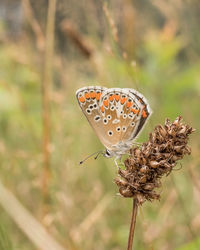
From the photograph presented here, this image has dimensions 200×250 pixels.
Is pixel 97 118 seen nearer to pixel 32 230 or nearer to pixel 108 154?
pixel 108 154

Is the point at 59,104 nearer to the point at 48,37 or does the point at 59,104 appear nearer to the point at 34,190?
the point at 48,37

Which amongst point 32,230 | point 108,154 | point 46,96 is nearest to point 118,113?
point 108,154

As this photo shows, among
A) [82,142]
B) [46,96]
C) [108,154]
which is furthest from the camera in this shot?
[82,142]

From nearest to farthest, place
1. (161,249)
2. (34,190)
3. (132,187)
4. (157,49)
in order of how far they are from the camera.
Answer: (132,187) → (161,249) → (34,190) → (157,49)

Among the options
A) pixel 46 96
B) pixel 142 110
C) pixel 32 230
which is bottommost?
pixel 32 230

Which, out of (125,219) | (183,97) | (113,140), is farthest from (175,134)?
(183,97)

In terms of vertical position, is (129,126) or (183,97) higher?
(183,97)

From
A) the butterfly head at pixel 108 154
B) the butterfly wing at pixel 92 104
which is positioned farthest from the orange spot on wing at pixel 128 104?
the butterfly head at pixel 108 154

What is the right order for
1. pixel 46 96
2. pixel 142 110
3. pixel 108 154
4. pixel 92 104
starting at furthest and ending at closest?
pixel 46 96 < pixel 108 154 < pixel 92 104 < pixel 142 110

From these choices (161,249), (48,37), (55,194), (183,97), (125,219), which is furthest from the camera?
(183,97)

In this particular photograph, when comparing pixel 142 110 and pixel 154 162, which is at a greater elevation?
pixel 142 110
